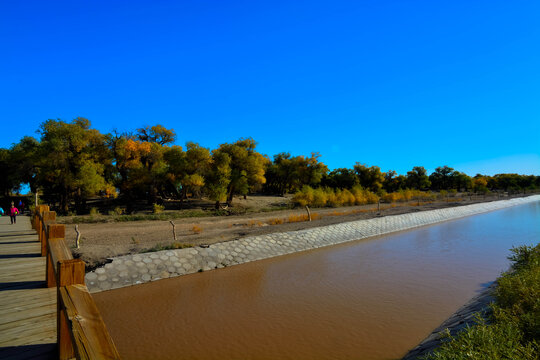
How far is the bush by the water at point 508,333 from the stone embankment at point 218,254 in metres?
8.88

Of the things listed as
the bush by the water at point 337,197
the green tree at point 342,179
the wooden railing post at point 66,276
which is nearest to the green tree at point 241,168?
the bush by the water at point 337,197

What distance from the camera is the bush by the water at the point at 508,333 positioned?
3295 mm

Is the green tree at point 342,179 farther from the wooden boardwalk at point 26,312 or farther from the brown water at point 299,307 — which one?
the wooden boardwalk at point 26,312

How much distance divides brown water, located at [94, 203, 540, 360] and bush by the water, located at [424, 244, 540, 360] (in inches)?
73.3

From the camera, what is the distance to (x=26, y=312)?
438cm

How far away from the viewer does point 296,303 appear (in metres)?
8.34

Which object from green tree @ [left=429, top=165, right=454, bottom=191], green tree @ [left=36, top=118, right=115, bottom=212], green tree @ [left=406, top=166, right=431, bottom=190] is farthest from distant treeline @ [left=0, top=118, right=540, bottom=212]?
green tree @ [left=429, top=165, right=454, bottom=191]

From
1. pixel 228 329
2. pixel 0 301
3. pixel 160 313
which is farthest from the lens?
pixel 160 313

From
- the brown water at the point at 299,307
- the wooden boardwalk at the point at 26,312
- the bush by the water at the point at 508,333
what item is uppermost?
the wooden boardwalk at the point at 26,312

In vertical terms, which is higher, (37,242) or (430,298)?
(37,242)

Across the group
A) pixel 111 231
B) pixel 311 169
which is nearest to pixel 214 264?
pixel 111 231

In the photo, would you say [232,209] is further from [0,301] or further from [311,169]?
[0,301]

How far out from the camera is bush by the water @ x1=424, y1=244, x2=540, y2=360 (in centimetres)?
329

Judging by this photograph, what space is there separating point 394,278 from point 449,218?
24959 mm
